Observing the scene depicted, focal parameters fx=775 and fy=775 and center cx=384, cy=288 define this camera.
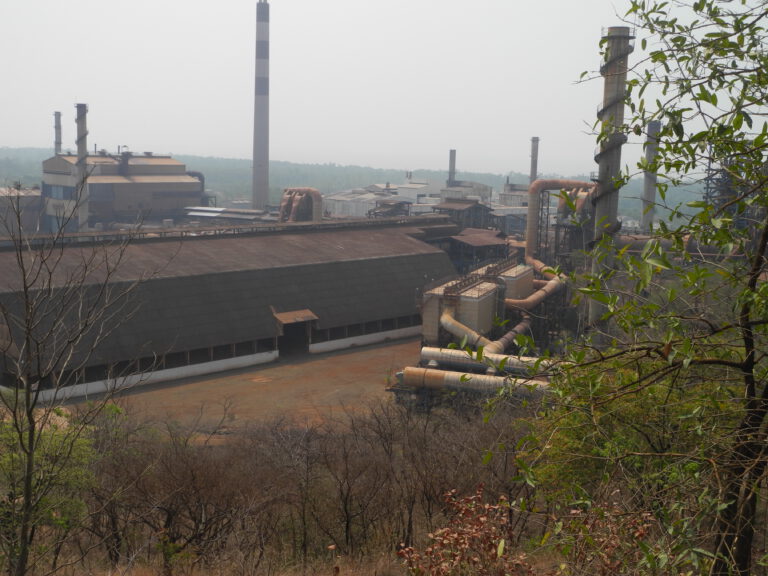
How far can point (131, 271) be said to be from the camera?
40.9m

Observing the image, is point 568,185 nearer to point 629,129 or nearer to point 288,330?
point 288,330

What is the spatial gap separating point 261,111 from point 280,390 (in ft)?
279

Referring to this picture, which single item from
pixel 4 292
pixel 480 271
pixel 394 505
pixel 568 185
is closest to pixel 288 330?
pixel 480 271

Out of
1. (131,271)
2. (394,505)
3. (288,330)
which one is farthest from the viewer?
(288,330)

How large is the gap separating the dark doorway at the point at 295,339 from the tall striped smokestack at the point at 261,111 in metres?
66.8

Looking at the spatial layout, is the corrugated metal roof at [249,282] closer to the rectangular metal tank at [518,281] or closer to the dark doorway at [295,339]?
the dark doorway at [295,339]

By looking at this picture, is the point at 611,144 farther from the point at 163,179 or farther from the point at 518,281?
the point at 163,179

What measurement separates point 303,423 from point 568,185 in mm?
37905

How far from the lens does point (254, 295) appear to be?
43.1m

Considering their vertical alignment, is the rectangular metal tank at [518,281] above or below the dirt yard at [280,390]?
above

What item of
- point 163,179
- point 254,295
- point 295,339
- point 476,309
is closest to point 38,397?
point 476,309

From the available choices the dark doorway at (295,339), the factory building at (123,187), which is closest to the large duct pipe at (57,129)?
the factory building at (123,187)

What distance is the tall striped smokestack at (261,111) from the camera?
11106cm

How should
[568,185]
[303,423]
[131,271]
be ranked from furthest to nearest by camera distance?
1. [568,185]
2. [131,271]
3. [303,423]
